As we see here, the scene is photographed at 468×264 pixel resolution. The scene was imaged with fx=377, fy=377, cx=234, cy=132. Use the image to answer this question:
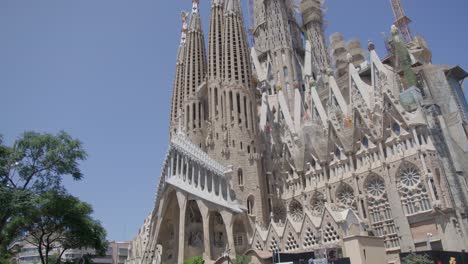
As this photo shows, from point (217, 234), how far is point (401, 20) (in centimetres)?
3141

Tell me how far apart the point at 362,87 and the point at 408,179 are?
864cm

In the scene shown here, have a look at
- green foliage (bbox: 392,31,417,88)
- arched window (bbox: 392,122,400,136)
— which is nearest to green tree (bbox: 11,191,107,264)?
arched window (bbox: 392,122,400,136)

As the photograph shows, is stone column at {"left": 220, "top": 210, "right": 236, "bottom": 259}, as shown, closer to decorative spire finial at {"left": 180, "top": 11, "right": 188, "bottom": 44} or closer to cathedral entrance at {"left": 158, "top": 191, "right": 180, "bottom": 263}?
cathedral entrance at {"left": 158, "top": 191, "right": 180, "bottom": 263}

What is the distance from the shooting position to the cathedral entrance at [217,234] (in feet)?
89.4

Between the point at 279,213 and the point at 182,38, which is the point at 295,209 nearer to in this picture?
the point at 279,213

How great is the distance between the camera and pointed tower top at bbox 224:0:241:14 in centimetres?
3812

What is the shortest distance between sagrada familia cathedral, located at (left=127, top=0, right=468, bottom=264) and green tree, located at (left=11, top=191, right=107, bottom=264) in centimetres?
757

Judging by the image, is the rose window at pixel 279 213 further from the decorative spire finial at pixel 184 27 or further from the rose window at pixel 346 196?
the decorative spire finial at pixel 184 27

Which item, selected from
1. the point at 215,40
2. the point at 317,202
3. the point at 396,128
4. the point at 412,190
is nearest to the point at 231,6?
the point at 215,40

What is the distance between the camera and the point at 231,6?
38.6m

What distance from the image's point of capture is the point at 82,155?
2030 cm

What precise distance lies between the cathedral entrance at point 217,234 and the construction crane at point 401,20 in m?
28.3

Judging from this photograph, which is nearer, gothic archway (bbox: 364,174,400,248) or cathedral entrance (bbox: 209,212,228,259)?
gothic archway (bbox: 364,174,400,248)

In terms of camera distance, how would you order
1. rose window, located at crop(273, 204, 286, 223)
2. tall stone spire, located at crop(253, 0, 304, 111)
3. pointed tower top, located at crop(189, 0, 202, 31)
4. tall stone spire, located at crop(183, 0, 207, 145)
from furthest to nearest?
pointed tower top, located at crop(189, 0, 202, 31) < tall stone spire, located at crop(253, 0, 304, 111) < tall stone spire, located at crop(183, 0, 207, 145) < rose window, located at crop(273, 204, 286, 223)
